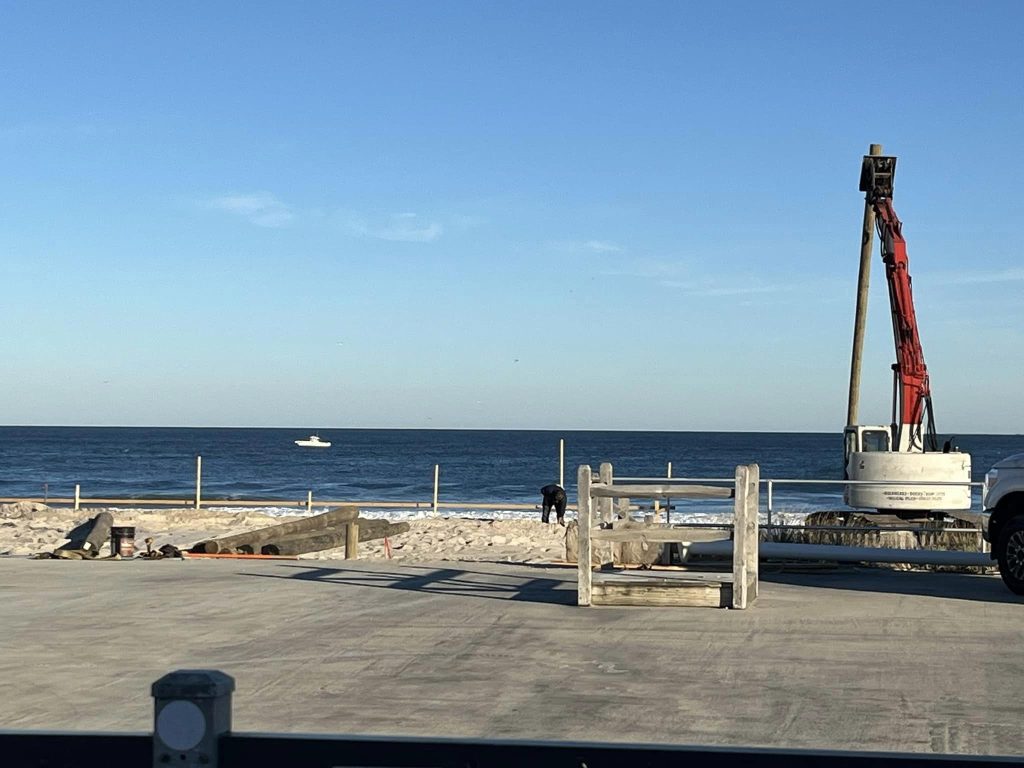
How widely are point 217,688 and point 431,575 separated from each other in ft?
41.8

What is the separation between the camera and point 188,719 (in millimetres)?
3363

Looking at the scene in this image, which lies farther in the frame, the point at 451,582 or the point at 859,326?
the point at 859,326

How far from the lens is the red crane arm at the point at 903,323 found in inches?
1030

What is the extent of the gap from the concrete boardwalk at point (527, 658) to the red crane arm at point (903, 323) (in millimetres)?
11051

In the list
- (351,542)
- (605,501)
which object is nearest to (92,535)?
(351,542)

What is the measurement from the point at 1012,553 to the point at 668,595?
3.74 meters

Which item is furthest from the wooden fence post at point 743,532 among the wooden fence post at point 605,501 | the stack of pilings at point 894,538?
the stack of pilings at point 894,538

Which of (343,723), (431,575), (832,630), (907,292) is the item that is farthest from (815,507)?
(343,723)

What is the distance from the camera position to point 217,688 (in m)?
3.33

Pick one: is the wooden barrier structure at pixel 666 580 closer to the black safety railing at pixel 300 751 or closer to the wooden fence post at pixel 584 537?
the wooden fence post at pixel 584 537

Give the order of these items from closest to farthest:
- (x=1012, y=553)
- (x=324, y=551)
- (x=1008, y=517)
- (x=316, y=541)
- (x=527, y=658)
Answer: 1. (x=527, y=658)
2. (x=1012, y=553)
3. (x=1008, y=517)
4. (x=316, y=541)
5. (x=324, y=551)

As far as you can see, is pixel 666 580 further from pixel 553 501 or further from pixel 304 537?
pixel 553 501

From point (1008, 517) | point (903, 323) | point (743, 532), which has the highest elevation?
point (903, 323)

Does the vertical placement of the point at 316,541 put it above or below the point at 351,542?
below
